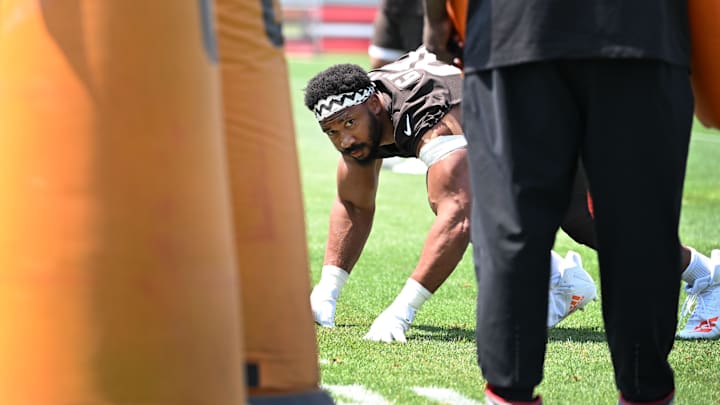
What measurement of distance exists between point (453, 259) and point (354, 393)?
992 millimetres

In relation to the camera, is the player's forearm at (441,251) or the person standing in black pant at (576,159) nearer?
the person standing in black pant at (576,159)

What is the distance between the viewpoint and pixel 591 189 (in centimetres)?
306

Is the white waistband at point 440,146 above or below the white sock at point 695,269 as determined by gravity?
above

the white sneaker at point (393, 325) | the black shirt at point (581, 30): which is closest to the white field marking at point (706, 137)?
the white sneaker at point (393, 325)

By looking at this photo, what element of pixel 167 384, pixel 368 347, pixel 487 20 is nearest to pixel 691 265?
pixel 368 347

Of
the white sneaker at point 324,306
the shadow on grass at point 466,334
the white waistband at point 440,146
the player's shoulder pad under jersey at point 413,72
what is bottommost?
the shadow on grass at point 466,334

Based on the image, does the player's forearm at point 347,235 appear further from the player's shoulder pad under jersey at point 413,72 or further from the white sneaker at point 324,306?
the player's shoulder pad under jersey at point 413,72

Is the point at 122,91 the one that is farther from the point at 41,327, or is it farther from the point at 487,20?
the point at 487,20

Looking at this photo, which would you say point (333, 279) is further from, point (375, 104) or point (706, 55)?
point (706, 55)

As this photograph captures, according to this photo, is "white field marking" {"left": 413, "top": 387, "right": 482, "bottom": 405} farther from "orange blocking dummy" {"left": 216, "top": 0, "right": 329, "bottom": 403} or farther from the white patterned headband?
the white patterned headband

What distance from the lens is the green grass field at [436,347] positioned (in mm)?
3914

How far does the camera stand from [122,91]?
8.38ft

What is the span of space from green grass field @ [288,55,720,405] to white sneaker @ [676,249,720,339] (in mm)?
96

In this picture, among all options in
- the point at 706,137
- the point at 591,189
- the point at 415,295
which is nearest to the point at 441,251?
the point at 415,295
